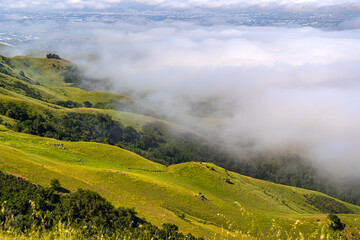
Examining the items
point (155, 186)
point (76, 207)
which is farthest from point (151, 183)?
point (76, 207)

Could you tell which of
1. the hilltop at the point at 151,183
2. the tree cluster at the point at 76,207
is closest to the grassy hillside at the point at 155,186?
the hilltop at the point at 151,183

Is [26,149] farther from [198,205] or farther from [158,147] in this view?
[158,147]

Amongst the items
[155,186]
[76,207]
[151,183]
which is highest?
[76,207]

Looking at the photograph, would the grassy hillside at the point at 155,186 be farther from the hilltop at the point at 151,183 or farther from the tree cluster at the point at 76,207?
the tree cluster at the point at 76,207

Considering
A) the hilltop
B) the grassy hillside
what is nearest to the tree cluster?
the grassy hillside

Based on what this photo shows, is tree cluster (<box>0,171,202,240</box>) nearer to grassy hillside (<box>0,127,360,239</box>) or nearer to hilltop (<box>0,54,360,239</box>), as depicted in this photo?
grassy hillside (<box>0,127,360,239</box>)

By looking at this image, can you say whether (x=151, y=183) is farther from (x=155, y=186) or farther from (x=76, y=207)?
(x=76, y=207)

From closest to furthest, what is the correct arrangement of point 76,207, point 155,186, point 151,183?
point 76,207 < point 155,186 < point 151,183

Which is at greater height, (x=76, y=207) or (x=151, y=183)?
(x=76, y=207)

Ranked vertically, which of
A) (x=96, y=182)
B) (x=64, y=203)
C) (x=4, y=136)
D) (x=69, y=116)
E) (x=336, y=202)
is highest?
(x=64, y=203)

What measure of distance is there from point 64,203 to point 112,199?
12668 millimetres

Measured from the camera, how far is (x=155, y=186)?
160 feet

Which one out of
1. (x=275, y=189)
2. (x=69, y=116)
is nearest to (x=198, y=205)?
(x=275, y=189)

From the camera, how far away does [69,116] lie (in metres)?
146
